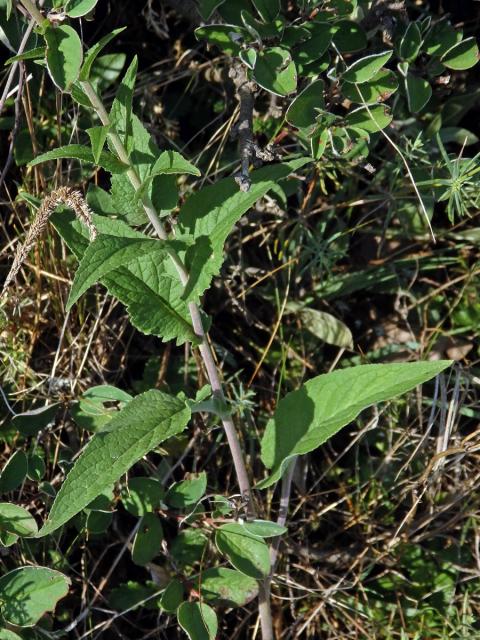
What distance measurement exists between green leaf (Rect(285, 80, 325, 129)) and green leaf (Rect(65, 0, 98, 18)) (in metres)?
0.55

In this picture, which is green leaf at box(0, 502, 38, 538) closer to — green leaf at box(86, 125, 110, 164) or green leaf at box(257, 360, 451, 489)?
green leaf at box(257, 360, 451, 489)

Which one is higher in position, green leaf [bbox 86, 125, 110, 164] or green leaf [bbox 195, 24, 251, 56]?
green leaf [bbox 86, 125, 110, 164]

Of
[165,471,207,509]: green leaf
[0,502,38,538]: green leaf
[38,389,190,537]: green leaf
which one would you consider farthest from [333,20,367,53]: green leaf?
[0,502,38,538]: green leaf

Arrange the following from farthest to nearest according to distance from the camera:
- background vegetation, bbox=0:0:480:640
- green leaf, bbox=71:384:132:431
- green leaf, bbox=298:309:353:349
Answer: green leaf, bbox=298:309:353:349
background vegetation, bbox=0:0:480:640
green leaf, bbox=71:384:132:431

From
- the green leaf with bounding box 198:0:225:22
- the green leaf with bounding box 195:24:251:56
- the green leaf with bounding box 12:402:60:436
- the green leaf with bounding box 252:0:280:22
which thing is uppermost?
the green leaf with bounding box 198:0:225:22

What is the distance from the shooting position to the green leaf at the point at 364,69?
69.7 inches

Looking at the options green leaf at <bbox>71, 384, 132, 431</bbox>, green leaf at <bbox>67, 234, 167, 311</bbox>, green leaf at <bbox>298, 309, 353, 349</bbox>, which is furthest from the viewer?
green leaf at <bbox>298, 309, 353, 349</bbox>

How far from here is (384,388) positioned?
155cm

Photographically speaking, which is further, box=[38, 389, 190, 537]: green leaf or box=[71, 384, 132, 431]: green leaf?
box=[71, 384, 132, 431]: green leaf

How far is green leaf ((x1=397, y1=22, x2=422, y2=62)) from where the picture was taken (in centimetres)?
188

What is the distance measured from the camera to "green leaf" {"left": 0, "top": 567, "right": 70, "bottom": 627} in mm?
1731

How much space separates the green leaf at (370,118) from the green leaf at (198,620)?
46.8 inches

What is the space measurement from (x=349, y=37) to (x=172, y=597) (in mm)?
1388

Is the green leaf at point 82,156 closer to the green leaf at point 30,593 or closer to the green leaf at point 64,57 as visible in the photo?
the green leaf at point 64,57
